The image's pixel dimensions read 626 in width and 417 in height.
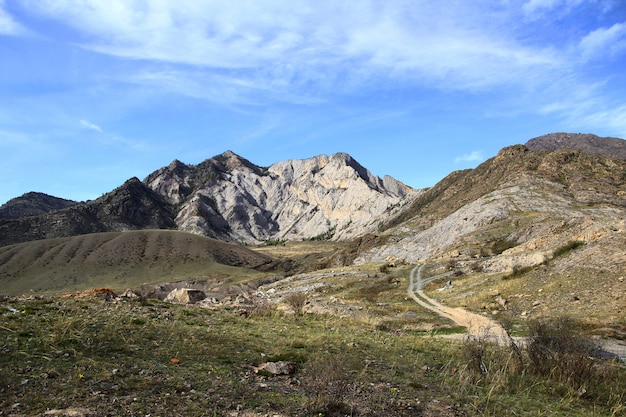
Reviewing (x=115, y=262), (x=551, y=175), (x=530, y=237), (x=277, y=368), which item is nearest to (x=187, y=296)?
(x=277, y=368)

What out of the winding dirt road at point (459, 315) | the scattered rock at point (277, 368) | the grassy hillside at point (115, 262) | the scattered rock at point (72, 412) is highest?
the grassy hillside at point (115, 262)

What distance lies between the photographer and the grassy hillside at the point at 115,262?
411 ft

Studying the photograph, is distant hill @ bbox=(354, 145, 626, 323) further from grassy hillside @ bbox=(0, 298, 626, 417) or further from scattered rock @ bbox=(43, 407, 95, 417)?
scattered rock @ bbox=(43, 407, 95, 417)

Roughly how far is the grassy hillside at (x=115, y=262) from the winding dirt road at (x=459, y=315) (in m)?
75.5

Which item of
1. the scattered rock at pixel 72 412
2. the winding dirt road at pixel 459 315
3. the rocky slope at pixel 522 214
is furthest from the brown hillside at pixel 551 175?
the scattered rock at pixel 72 412

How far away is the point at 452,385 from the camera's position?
10.4m

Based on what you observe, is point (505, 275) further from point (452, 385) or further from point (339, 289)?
point (452, 385)

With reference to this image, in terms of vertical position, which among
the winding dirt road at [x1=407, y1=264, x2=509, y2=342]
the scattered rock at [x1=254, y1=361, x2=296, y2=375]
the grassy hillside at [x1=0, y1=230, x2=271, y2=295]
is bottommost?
the winding dirt road at [x1=407, y1=264, x2=509, y2=342]

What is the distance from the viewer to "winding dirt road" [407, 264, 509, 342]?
21.4 m

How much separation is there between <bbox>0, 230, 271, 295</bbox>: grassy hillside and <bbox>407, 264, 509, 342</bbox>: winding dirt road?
75.5m

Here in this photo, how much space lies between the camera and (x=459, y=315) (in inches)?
1312

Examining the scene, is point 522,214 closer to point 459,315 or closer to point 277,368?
point 459,315

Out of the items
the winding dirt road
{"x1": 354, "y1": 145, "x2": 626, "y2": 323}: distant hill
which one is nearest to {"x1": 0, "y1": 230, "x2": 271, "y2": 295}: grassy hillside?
{"x1": 354, "y1": 145, "x2": 626, "y2": 323}: distant hill

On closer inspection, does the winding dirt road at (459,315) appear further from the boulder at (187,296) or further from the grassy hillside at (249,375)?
the boulder at (187,296)
